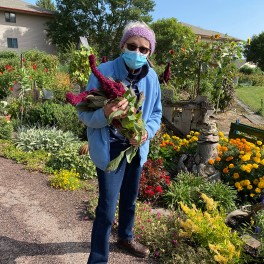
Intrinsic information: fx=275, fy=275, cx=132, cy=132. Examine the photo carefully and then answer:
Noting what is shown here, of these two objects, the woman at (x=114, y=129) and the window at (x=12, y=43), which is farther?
the window at (x=12, y=43)

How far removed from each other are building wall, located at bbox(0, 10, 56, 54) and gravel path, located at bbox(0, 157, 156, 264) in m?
28.6

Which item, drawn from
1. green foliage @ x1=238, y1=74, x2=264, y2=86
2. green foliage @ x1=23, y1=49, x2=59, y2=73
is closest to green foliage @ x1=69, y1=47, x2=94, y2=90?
green foliage @ x1=23, y1=49, x2=59, y2=73

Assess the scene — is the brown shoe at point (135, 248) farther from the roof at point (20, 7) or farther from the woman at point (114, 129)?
the roof at point (20, 7)

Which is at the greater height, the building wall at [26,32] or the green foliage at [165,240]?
the building wall at [26,32]

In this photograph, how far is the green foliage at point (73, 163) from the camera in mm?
4434

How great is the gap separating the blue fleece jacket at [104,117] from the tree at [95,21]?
94.3 ft

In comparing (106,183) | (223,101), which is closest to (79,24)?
(223,101)

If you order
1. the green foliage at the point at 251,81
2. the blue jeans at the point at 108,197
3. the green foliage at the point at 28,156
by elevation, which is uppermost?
the blue jeans at the point at 108,197

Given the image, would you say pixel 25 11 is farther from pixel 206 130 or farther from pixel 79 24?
pixel 206 130

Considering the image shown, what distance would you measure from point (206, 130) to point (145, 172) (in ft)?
3.74

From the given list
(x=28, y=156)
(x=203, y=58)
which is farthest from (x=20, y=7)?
(x=28, y=156)

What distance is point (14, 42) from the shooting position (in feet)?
95.9

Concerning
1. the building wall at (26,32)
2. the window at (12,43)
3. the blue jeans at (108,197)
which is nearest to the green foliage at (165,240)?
the blue jeans at (108,197)

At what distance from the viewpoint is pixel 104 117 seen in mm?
1792
